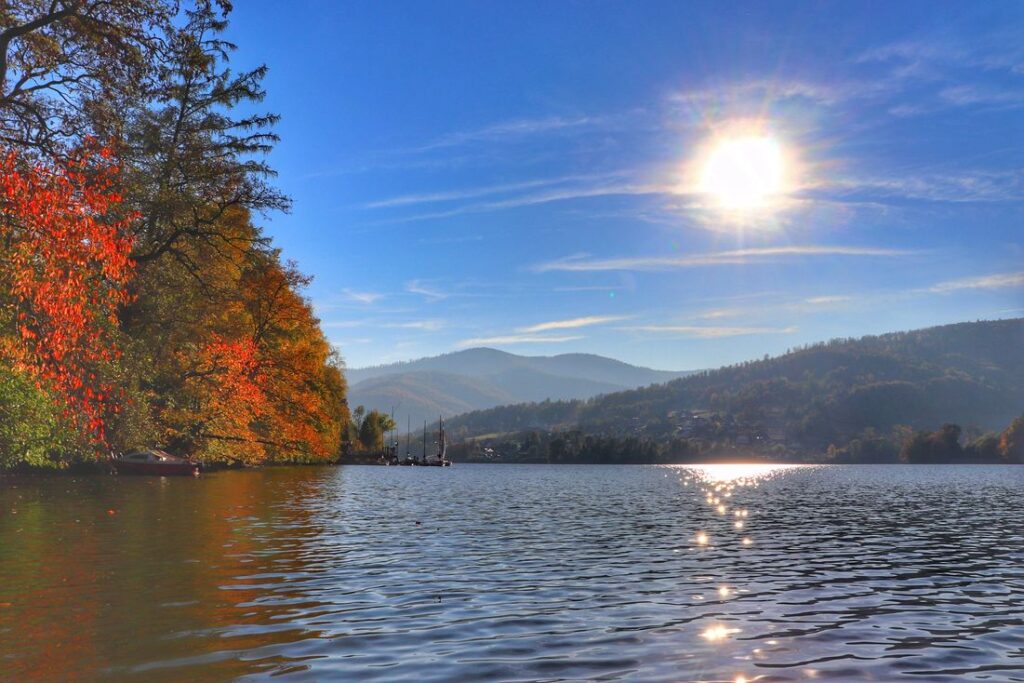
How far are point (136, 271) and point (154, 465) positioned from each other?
71.1 feet

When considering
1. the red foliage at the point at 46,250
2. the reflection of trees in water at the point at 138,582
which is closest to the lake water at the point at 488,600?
the reflection of trees in water at the point at 138,582

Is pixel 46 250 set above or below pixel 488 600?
above

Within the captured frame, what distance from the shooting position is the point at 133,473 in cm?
6406

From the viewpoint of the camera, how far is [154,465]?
6294 centimetres

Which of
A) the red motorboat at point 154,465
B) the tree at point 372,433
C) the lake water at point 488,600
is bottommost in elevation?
the lake water at point 488,600

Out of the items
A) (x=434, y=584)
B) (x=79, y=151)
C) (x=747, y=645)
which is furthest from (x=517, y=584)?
(x=79, y=151)

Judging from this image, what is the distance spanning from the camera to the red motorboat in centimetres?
6291

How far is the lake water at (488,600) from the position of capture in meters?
11.3

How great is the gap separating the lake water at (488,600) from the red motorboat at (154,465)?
29.1m

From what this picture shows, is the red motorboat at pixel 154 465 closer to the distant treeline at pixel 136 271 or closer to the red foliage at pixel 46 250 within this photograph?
the distant treeline at pixel 136 271

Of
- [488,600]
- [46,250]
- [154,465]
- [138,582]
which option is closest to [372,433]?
[154,465]

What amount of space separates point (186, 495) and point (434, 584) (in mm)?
31438

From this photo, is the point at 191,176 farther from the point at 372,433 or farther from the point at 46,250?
the point at 372,433

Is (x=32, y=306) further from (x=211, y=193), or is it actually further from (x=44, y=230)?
(x=211, y=193)
